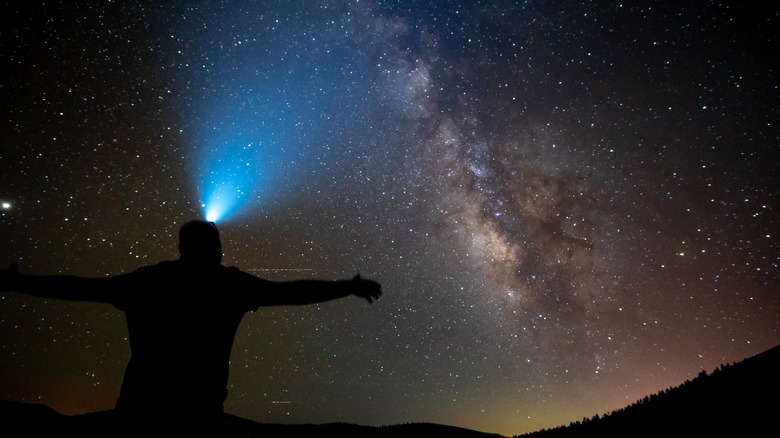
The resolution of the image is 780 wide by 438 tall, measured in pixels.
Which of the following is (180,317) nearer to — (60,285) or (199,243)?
(199,243)

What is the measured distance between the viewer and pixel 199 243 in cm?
202

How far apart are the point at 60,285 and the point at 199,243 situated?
0.70 meters

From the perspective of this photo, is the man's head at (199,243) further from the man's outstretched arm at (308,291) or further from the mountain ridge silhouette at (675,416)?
the mountain ridge silhouette at (675,416)

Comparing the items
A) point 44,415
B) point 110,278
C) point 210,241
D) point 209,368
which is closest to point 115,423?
point 209,368

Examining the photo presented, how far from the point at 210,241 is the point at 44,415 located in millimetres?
10472

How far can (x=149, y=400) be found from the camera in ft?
5.48

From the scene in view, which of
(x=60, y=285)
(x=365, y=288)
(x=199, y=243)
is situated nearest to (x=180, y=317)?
(x=199, y=243)

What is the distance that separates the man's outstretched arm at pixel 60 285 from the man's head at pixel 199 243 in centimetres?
40

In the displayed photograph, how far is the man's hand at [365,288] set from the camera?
232cm

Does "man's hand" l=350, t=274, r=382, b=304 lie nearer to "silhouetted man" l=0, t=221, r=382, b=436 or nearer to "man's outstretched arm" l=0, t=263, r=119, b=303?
"silhouetted man" l=0, t=221, r=382, b=436

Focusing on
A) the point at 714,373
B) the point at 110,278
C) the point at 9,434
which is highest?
the point at 714,373

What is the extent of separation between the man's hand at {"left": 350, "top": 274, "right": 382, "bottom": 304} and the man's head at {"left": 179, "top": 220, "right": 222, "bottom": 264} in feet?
2.84

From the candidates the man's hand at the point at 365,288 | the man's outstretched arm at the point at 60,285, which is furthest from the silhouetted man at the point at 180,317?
the man's hand at the point at 365,288

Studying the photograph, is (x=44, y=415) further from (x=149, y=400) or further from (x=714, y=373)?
(x=714, y=373)
